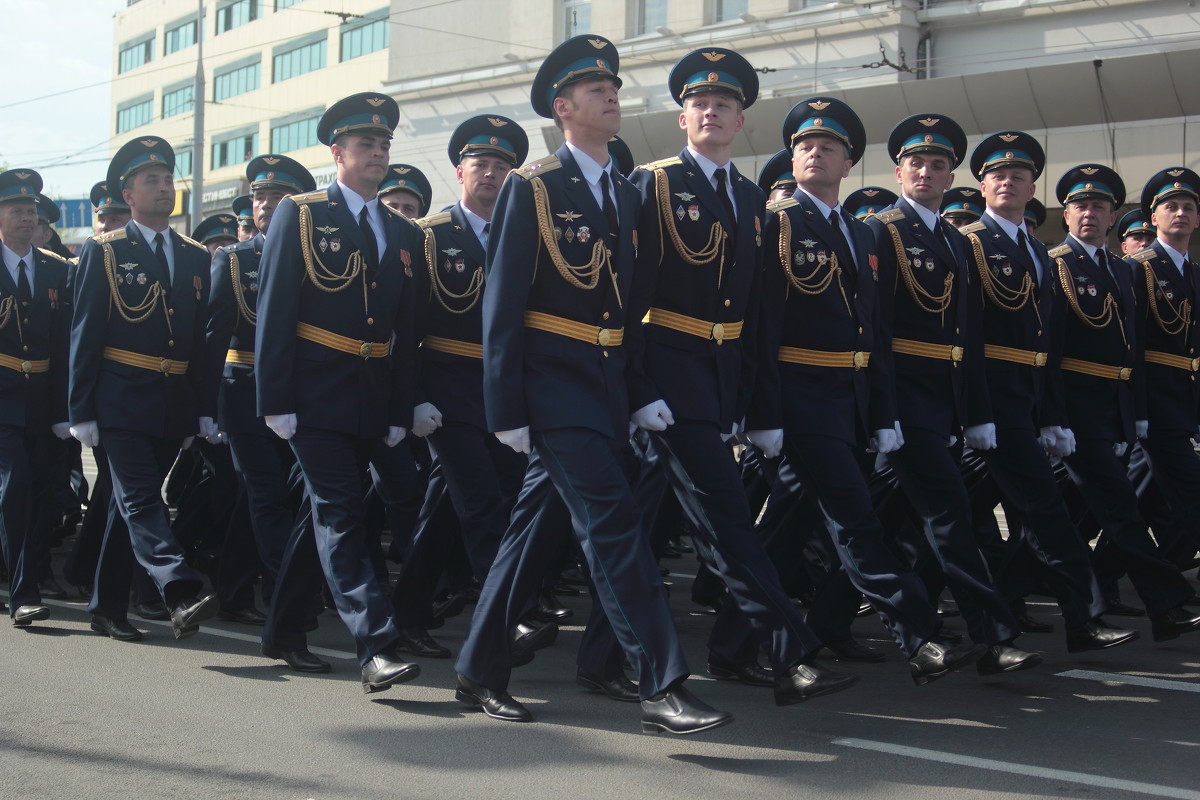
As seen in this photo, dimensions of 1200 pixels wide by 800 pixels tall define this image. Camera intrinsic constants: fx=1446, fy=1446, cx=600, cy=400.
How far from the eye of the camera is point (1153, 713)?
5.31 m

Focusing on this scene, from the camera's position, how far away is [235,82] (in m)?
55.0

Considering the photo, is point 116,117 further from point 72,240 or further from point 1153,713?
point 1153,713

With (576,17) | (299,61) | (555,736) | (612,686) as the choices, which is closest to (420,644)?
(612,686)

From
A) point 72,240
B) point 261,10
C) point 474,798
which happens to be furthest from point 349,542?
point 72,240

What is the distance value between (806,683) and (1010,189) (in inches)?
114

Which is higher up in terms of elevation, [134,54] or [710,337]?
[134,54]

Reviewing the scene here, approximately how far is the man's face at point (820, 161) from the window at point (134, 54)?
60464 millimetres

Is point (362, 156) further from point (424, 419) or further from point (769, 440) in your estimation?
point (769, 440)

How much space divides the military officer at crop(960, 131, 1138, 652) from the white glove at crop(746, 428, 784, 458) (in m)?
1.18

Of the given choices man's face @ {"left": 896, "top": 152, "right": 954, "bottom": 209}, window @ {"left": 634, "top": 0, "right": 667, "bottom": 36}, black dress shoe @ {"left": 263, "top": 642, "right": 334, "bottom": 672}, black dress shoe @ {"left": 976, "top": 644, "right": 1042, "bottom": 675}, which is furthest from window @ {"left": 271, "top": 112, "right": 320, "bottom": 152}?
black dress shoe @ {"left": 976, "top": 644, "right": 1042, "bottom": 675}

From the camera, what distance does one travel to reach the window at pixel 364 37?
4525 cm

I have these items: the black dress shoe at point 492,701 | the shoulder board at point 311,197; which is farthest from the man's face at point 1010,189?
the black dress shoe at point 492,701

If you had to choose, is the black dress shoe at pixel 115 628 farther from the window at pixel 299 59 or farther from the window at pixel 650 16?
the window at pixel 299 59

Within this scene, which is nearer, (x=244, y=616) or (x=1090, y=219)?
(x=244, y=616)
